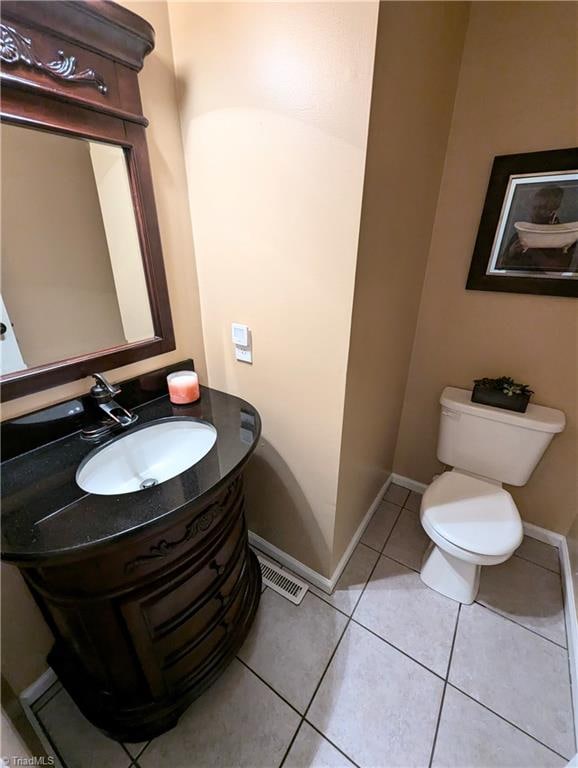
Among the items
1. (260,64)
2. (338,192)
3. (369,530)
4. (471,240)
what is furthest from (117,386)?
(471,240)

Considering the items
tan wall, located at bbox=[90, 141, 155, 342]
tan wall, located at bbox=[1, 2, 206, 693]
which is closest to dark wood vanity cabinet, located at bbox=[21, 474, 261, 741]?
tan wall, located at bbox=[1, 2, 206, 693]

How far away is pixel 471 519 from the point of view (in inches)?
51.3

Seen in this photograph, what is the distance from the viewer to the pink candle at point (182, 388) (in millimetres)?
1149

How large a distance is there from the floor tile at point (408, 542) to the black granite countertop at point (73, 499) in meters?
1.14

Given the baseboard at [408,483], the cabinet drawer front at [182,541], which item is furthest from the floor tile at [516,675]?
the cabinet drawer front at [182,541]

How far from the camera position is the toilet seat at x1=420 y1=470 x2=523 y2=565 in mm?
1192

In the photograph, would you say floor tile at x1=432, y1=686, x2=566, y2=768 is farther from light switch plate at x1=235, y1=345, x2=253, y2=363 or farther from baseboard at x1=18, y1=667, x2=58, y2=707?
light switch plate at x1=235, y1=345, x2=253, y2=363

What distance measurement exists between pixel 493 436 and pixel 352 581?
93cm

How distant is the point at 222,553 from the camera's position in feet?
3.16

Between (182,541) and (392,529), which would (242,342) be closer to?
(182,541)

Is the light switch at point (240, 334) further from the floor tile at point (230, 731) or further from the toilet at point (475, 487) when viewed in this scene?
the floor tile at point (230, 731)

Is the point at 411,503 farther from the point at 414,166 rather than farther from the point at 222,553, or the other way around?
the point at 414,166

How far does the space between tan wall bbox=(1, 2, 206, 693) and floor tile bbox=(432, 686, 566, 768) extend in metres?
1.34

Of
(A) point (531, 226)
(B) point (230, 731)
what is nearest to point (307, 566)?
(B) point (230, 731)
